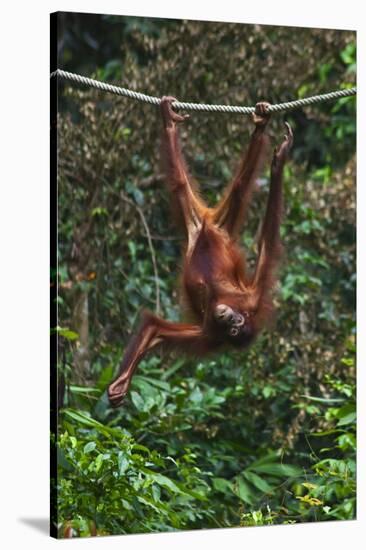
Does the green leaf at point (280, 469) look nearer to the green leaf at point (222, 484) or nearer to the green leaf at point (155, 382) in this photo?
the green leaf at point (222, 484)

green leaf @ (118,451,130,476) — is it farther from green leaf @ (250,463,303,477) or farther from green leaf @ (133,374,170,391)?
green leaf @ (250,463,303,477)

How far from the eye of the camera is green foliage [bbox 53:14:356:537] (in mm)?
7020

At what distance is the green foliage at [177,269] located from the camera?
276 inches

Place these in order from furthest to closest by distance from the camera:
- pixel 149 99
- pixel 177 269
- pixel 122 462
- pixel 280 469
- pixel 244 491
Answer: pixel 177 269
pixel 280 469
pixel 244 491
pixel 122 462
pixel 149 99

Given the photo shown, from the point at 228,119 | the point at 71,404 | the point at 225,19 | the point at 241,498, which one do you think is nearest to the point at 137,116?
the point at 228,119

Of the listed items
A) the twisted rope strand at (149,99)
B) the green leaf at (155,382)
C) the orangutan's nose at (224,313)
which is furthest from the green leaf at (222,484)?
the twisted rope strand at (149,99)

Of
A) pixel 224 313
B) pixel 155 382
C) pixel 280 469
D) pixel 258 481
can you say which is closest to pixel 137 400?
pixel 155 382

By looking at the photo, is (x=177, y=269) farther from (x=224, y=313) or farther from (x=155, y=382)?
(x=224, y=313)

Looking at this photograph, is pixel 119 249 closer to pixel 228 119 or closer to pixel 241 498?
pixel 228 119

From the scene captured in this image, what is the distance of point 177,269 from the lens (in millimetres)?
7672

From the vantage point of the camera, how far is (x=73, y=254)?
7234 millimetres

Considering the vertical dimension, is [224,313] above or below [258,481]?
above

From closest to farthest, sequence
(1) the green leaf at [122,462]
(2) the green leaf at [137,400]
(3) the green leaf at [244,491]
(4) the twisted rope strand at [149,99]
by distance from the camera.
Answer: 1. (4) the twisted rope strand at [149,99]
2. (1) the green leaf at [122,462]
3. (2) the green leaf at [137,400]
4. (3) the green leaf at [244,491]

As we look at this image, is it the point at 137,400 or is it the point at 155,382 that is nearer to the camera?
the point at 137,400
